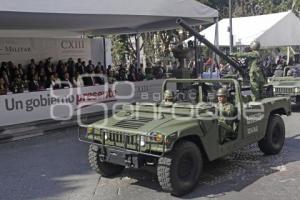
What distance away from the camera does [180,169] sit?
580 cm

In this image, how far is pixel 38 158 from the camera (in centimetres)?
816

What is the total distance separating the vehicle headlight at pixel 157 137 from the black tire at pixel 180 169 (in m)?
0.27

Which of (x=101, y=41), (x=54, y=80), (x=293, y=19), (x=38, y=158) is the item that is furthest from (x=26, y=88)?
(x=293, y=19)

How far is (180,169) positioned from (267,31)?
52.2 feet

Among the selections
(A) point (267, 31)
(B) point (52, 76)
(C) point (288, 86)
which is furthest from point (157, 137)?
(A) point (267, 31)

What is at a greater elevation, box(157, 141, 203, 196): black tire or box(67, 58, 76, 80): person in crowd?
box(67, 58, 76, 80): person in crowd

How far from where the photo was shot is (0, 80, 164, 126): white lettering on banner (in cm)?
1030

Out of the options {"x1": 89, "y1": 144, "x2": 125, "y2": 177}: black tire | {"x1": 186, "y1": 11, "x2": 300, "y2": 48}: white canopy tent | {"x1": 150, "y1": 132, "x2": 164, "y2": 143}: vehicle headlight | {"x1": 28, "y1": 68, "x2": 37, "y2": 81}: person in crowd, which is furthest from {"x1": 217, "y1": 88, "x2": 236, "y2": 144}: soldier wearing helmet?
{"x1": 186, "y1": 11, "x2": 300, "y2": 48}: white canopy tent

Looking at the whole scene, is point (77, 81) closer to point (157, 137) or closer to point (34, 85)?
point (34, 85)

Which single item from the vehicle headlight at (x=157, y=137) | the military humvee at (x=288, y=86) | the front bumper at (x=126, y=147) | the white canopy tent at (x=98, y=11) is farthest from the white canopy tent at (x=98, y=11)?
the vehicle headlight at (x=157, y=137)

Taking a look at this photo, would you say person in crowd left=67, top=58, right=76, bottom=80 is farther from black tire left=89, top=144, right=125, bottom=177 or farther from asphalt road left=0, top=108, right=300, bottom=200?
black tire left=89, top=144, right=125, bottom=177

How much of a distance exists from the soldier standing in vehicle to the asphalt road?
1.08 meters

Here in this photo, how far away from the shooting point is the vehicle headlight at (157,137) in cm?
550

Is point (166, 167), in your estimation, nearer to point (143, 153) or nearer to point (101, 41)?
point (143, 153)
